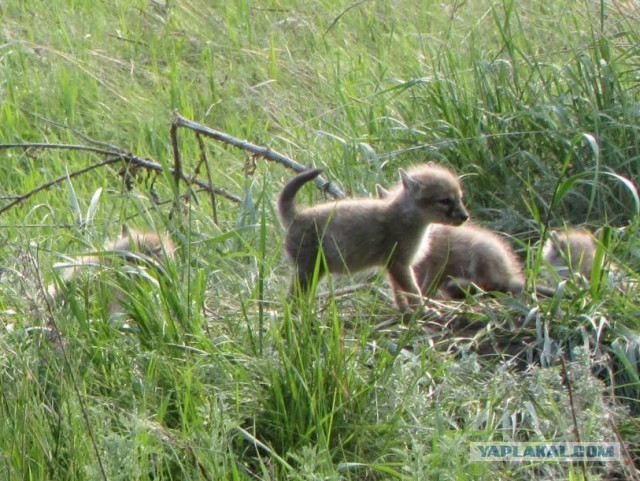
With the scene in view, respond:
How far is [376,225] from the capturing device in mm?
5375

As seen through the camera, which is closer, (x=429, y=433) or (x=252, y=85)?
(x=429, y=433)

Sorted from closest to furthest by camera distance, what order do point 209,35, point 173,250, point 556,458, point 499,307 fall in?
point 556,458 < point 499,307 < point 173,250 < point 209,35

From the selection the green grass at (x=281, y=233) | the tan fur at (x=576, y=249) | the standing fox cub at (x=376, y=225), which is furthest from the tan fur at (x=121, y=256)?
the tan fur at (x=576, y=249)

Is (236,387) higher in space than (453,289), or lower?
higher

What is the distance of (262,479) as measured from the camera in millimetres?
3598

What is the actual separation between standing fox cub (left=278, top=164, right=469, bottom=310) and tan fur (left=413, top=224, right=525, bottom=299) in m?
0.15

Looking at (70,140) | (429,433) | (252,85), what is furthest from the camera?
(252,85)

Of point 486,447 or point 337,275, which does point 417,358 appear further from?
point 337,275

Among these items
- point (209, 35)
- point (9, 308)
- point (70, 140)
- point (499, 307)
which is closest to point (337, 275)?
point (499, 307)

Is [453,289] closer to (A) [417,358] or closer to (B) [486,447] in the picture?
(A) [417,358]

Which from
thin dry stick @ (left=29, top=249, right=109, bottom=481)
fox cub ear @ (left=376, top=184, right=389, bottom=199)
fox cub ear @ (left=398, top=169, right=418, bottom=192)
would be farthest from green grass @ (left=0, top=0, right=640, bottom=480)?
fox cub ear @ (left=398, top=169, right=418, bottom=192)

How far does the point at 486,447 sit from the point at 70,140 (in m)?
4.51

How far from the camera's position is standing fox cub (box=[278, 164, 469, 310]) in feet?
16.9

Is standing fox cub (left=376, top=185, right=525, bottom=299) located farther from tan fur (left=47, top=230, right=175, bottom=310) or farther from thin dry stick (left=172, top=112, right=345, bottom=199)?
tan fur (left=47, top=230, right=175, bottom=310)
